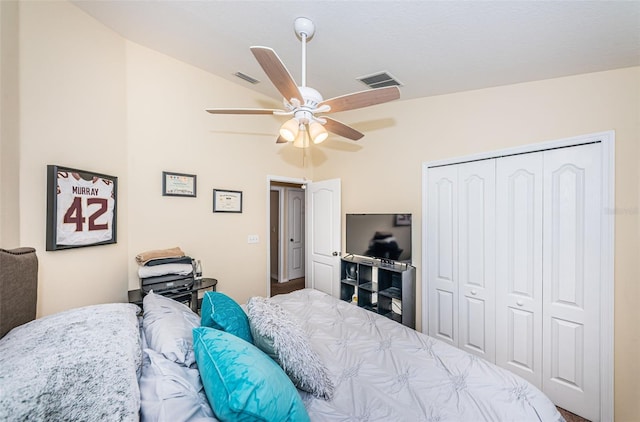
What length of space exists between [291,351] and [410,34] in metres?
2.19

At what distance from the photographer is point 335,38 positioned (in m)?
1.95

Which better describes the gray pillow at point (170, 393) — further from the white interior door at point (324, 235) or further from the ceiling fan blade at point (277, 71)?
the white interior door at point (324, 235)

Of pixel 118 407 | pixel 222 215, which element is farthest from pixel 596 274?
pixel 222 215

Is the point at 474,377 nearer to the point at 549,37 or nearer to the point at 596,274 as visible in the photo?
the point at 596,274

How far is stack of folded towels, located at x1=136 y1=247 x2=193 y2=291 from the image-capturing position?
217 centimetres

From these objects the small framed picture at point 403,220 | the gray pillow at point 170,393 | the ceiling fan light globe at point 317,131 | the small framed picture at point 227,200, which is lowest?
the gray pillow at point 170,393

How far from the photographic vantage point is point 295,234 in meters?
5.75

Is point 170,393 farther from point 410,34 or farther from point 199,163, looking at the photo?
point 410,34

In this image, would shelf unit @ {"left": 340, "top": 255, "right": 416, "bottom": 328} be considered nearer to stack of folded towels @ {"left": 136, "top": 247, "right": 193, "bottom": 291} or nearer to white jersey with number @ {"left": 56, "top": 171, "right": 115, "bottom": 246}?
stack of folded towels @ {"left": 136, "top": 247, "right": 193, "bottom": 291}

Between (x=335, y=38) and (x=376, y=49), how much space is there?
0.35 metres

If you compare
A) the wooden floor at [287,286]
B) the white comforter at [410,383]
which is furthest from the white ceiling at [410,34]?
the wooden floor at [287,286]

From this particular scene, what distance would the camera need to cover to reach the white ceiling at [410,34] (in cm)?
156

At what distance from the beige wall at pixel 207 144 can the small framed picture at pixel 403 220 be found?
0.17 meters

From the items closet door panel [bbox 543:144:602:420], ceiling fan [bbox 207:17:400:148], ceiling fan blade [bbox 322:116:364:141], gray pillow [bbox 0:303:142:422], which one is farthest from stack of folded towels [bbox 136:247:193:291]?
closet door panel [bbox 543:144:602:420]
